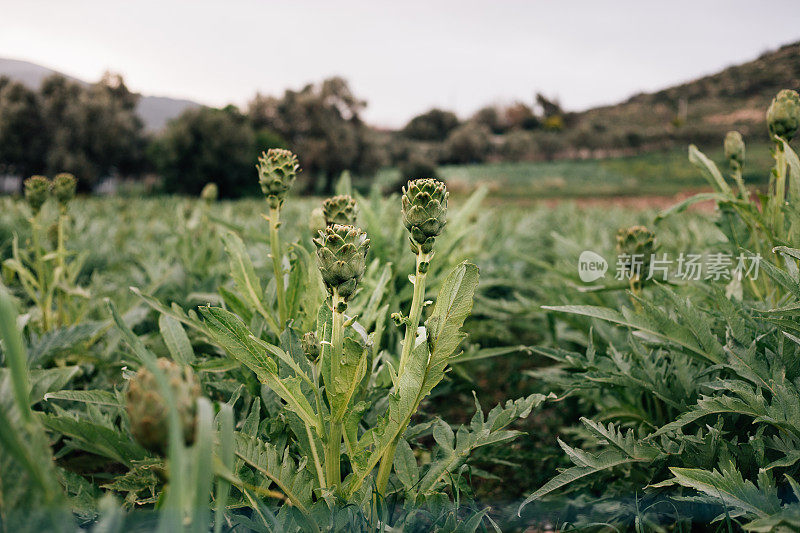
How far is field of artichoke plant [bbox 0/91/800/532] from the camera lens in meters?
0.54

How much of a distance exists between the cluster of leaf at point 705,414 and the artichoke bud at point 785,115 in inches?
1.2

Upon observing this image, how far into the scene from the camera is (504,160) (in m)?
45.3

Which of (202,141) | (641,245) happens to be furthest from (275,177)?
(202,141)

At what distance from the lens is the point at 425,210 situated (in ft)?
2.77

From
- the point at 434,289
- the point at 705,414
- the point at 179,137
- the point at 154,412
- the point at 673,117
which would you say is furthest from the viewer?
the point at 673,117

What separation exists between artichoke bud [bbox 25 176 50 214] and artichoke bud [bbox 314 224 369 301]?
1376 millimetres

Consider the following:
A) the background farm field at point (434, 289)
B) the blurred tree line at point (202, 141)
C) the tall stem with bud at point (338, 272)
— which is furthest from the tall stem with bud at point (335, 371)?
the blurred tree line at point (202, 141)

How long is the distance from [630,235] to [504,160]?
4564 centimetres

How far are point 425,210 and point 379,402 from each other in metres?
0.57

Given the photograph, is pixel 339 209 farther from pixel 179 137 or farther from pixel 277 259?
pixel 179 137

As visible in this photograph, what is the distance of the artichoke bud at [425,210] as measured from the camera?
0.84m

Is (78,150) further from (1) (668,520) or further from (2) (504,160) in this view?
(2) (504,160)

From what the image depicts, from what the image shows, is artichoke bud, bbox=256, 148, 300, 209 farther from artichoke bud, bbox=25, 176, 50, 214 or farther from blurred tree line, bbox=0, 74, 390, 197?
blurred tree line, bbox=0, 74, 390, 197

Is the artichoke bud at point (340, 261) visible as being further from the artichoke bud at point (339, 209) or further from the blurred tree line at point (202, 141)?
the blurred tree line at point (202, 141)
